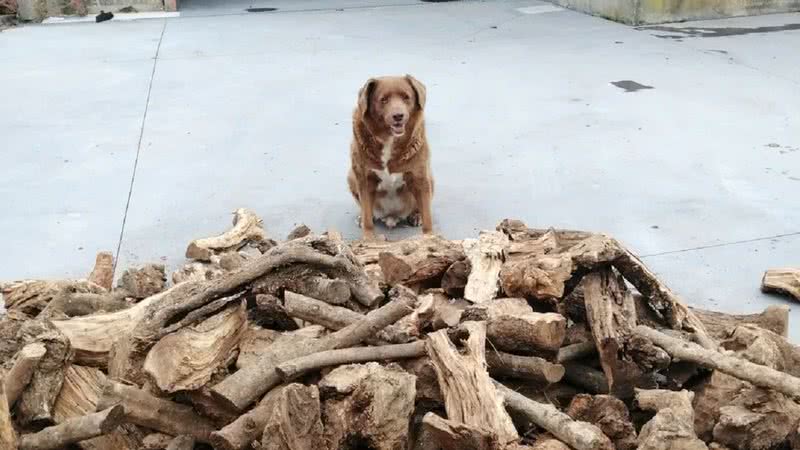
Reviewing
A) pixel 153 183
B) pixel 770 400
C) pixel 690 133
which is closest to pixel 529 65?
pixel 690 133

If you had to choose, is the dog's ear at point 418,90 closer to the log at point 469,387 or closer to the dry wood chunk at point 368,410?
the log at point 469,387

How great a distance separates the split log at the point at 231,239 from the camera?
13.2ft

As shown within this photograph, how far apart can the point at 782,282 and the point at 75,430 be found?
2.89 m

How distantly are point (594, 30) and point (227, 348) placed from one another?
816cm

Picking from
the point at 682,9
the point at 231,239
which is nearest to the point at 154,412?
the point at 231,239

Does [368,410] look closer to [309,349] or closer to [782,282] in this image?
[309,349]

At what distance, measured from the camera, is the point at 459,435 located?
215 cm

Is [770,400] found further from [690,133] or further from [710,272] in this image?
[690,133]

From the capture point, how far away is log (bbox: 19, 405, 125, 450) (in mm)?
2258

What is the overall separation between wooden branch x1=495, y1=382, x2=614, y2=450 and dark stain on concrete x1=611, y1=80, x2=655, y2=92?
5.17 m

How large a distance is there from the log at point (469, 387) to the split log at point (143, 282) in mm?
1404

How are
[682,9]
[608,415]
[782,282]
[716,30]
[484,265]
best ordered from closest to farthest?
[608,415] → [484,265] → [782,282] → [716,30] → [682,9]

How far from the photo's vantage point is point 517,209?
15.3ft

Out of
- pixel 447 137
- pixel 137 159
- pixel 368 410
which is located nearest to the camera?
pixel 368 410
